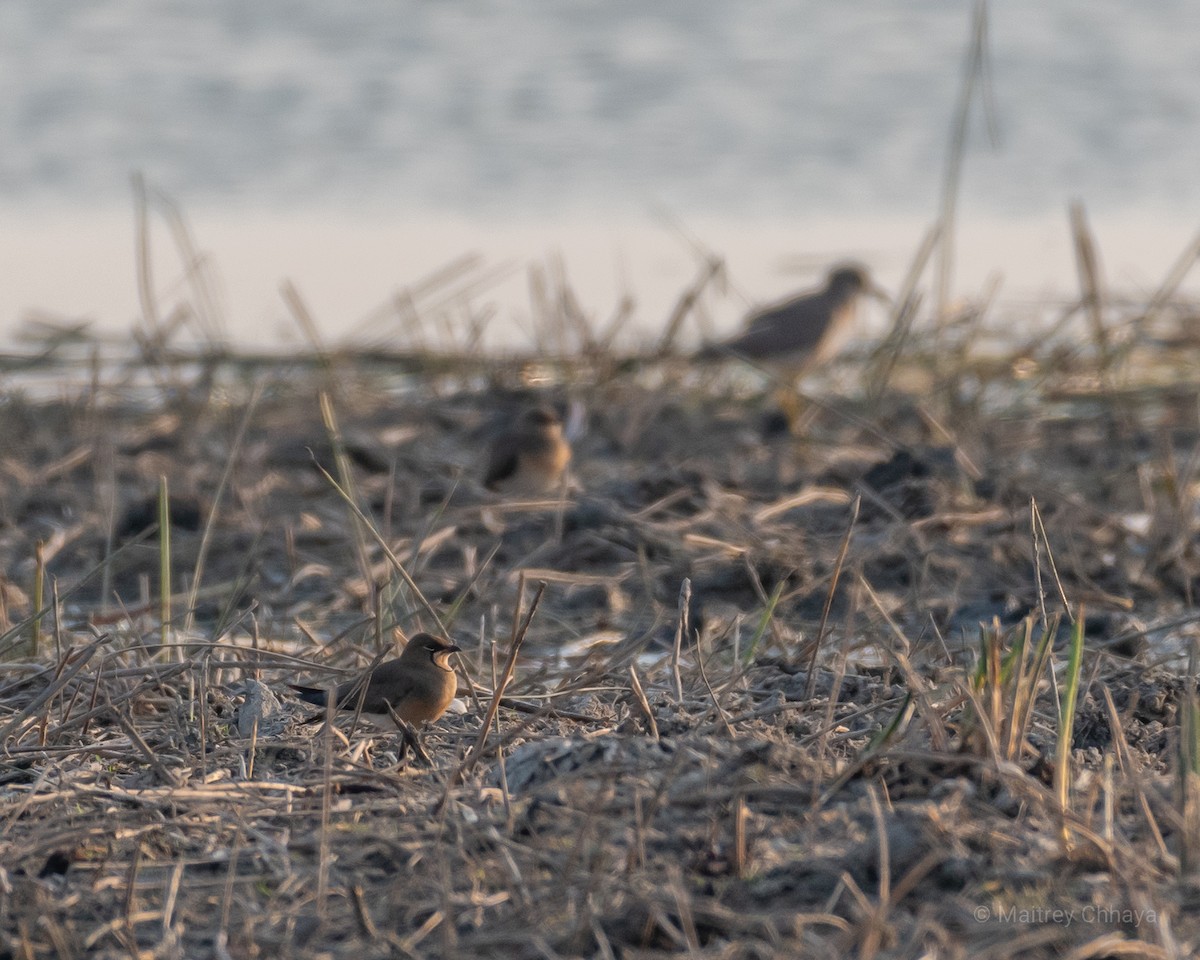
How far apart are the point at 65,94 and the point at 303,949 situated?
13367 millimetres

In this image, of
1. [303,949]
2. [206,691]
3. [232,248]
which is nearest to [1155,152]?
[232,248]

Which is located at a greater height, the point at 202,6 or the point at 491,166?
the point at 202,6

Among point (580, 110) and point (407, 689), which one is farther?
point (580, 110)

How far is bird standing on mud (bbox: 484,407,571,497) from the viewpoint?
759 centimetres

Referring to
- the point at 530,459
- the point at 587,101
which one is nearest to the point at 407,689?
the point at 530,459

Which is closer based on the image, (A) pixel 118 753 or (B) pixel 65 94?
(A) pixel 118 753

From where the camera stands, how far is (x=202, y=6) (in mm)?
17750

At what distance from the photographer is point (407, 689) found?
13.8 ft

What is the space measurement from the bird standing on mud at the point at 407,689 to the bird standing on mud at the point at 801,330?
580 centimetres

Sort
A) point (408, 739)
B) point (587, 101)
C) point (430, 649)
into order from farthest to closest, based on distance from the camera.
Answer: point (587, 101)
point (430, 649)
point (408, 739)

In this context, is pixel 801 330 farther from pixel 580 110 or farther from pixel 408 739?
pixel 408 739

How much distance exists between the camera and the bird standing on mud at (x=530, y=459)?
7590 mm

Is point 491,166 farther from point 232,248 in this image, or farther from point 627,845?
point 627,845

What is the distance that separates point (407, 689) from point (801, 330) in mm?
6344
